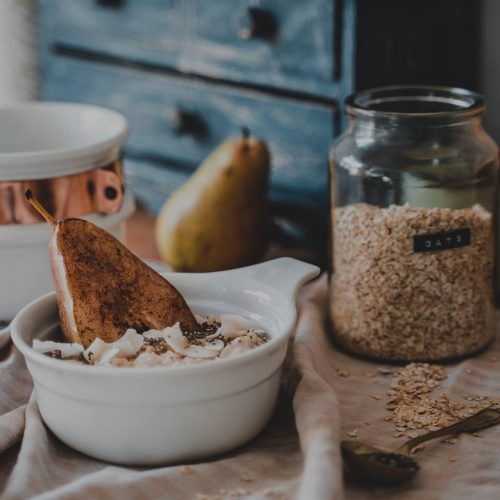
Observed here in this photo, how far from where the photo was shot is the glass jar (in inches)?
35.6

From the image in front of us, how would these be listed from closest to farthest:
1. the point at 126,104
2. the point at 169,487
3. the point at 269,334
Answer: the point at 169,487 < the point at 269,334 < the point at 126,104

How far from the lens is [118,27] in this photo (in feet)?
4.71

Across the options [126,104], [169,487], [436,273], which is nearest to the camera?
[169,487]

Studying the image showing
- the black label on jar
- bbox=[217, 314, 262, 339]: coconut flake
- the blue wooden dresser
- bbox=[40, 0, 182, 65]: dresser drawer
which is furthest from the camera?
bbox=[40, 0, 182, 65]: dresser drawer

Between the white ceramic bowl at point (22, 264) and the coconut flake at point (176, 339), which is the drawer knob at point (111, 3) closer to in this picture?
the white ceramic bowl at point (22, 264)

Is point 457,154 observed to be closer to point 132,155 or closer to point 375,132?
point 375,132

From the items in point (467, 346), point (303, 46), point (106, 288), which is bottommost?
point (467, 346)

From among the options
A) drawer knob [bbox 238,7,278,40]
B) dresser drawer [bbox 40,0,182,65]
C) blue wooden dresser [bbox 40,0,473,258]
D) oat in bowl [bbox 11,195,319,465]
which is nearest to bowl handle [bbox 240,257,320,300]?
oat in bowl [bbox 11,195,319,465]

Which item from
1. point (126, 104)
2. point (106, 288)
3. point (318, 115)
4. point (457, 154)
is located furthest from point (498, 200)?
point (126, 104)

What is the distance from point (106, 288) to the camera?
0.78m

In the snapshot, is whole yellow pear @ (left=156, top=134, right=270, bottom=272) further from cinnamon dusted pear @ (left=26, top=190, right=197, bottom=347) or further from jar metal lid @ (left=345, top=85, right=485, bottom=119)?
cinnamon dusted pear @ (left=26, top=190, right=197, bottom=347)

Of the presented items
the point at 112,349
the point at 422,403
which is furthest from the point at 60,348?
the point at 422,403

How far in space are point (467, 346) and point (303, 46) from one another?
455 mm

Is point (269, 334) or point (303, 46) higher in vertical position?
point (303, 46)
